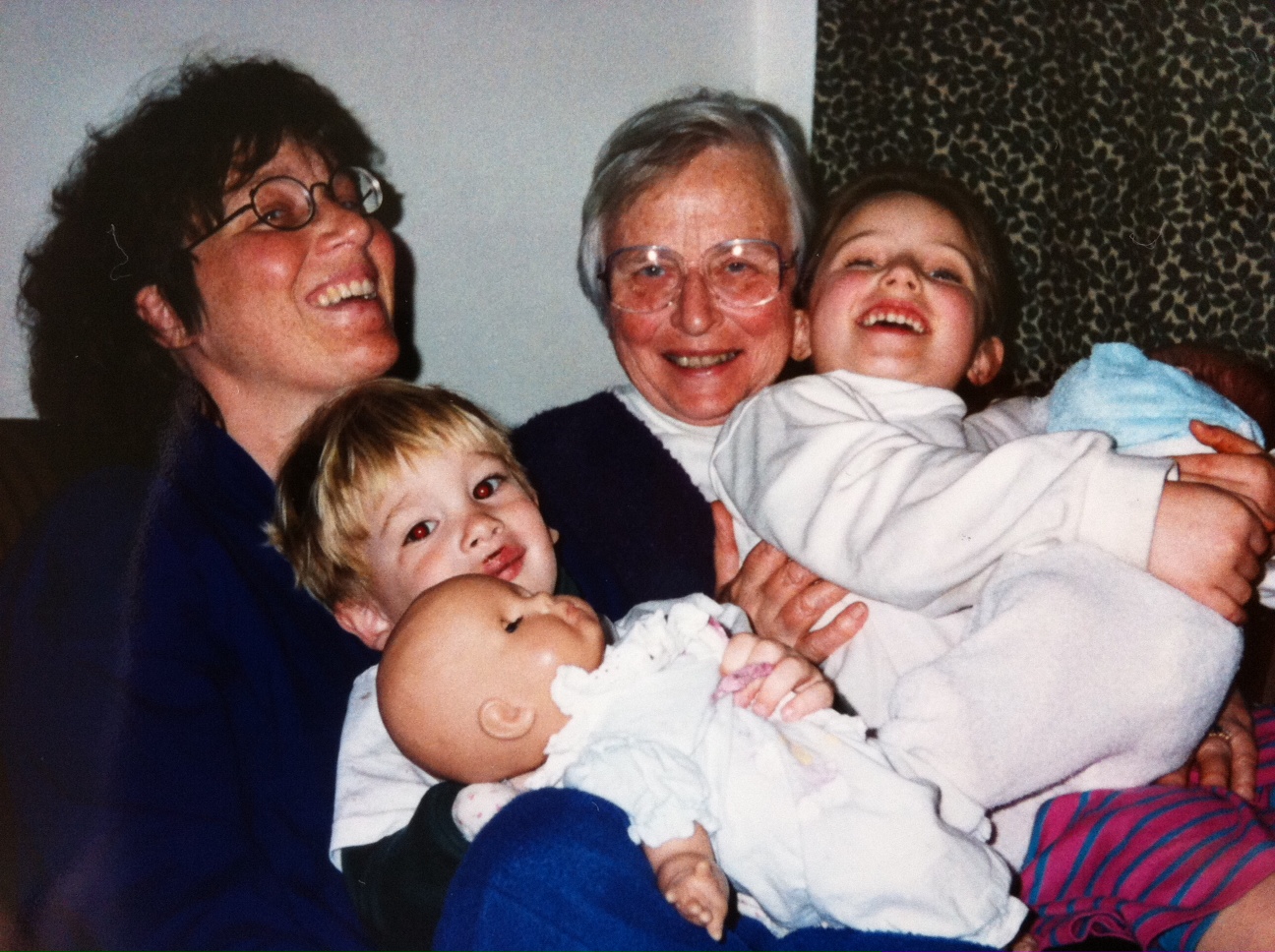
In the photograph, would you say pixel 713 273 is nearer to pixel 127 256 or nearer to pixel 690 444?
pixel 690 444

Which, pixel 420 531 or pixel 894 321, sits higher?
pixel 894 321

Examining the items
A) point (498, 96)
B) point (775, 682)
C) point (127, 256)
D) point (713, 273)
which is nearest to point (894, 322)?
point (713, 273)

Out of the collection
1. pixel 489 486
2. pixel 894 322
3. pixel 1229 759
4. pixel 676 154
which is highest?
pixel 676 154

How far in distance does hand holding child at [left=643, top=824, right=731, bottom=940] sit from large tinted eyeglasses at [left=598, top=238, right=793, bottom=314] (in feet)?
3.48

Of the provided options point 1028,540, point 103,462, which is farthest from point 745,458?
point 103,462

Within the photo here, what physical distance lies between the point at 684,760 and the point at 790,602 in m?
0.56

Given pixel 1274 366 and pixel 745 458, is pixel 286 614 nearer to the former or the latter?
pixel 745 458

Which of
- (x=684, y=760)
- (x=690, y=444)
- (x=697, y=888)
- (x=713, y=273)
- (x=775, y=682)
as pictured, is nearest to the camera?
(x=697, y=888)

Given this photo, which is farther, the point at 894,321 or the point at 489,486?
the point at 894,321

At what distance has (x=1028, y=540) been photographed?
1291 millimetres

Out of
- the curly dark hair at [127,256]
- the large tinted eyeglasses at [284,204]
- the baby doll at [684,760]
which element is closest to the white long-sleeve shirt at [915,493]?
the baby doll at [684,760]

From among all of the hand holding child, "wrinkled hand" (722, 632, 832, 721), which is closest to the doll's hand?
the hand holding child

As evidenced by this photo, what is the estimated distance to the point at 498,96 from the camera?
2.22 meters

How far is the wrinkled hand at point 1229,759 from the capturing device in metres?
1.45
